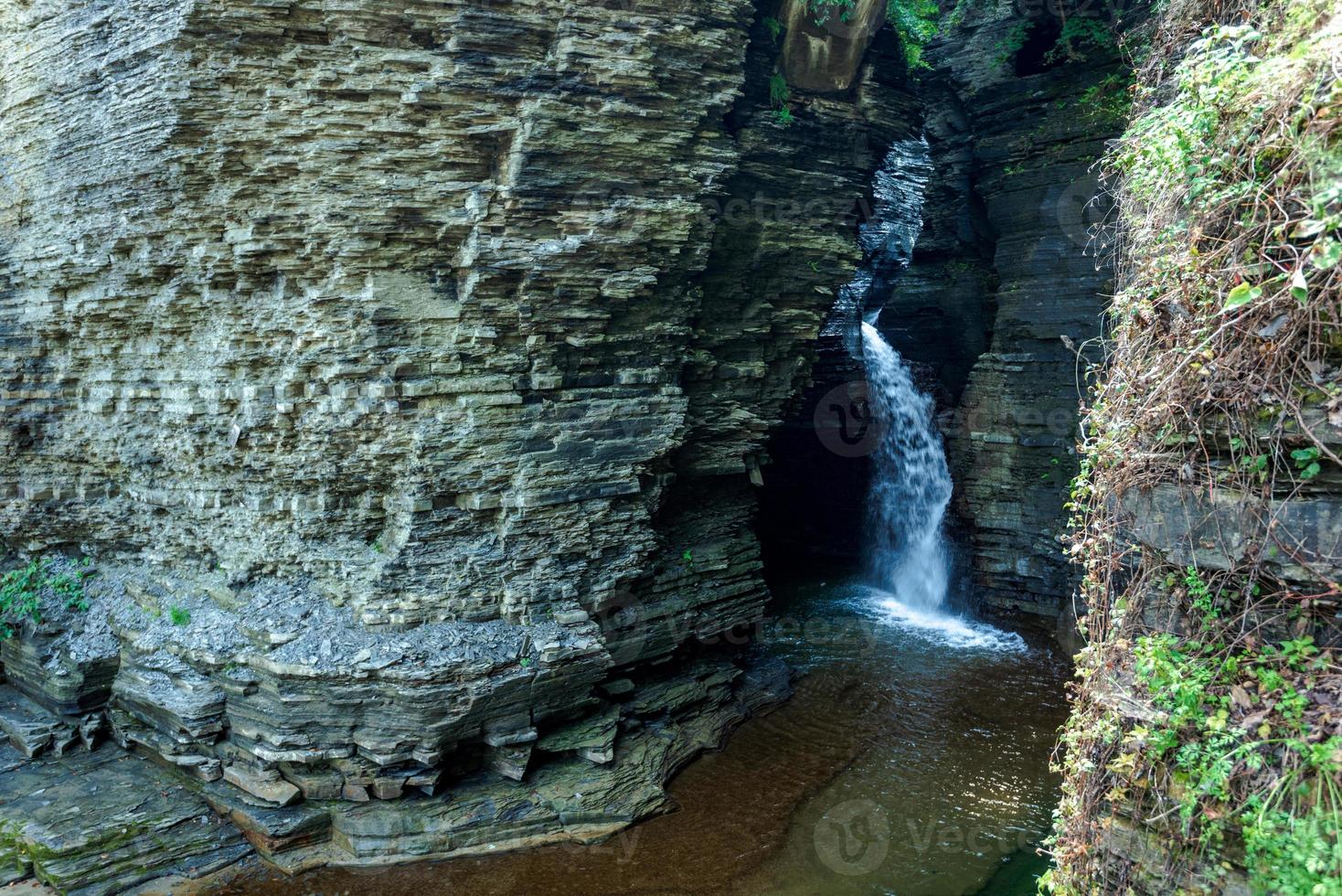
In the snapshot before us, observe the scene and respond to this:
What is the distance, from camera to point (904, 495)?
15.2m

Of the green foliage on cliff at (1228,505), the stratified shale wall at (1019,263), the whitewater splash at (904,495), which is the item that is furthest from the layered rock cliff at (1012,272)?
the green foliage on cliff at (1228,505)

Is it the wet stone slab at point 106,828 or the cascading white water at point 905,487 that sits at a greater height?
the cascading white water at point 905,487

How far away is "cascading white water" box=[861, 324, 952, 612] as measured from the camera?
47.7ft

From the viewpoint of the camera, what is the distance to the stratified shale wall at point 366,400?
25.5 ft

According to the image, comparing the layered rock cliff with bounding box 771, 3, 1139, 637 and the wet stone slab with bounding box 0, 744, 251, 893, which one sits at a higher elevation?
the layered rock cliff with bounding box 771, 3, 1139, 637

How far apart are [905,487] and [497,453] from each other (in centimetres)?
893

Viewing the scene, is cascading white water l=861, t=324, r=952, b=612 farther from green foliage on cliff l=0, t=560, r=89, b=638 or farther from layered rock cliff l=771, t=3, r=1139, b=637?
green foliage on cliff l=0, t=560, r=89, b=638

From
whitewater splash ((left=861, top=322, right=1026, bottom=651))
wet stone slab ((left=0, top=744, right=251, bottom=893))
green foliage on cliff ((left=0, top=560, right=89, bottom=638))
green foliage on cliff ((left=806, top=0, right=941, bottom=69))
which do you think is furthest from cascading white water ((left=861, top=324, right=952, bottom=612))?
green foliage on cliff ((left=0, top=560, right=89, bottom=638))

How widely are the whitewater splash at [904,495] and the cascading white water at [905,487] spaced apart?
0.02 metres

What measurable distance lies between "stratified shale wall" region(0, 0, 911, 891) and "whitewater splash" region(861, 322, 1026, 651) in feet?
17.5

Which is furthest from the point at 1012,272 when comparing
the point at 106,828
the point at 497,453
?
the point at 106,828

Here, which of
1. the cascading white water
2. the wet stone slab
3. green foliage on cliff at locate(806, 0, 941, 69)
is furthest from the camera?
the cascading white water

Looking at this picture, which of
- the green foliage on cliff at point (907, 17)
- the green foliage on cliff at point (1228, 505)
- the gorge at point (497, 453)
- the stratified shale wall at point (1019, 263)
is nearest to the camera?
the green foliage on cliff at point (1228, 505)

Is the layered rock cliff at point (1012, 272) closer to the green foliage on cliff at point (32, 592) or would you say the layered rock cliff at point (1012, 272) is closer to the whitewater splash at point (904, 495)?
the whitewater splash at point (904, 495)
